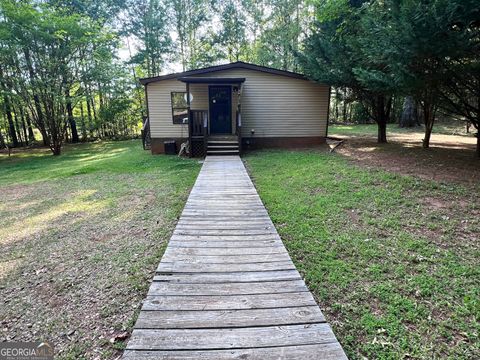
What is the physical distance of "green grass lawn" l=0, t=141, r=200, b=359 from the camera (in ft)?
7.62

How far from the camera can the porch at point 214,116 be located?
10.4m

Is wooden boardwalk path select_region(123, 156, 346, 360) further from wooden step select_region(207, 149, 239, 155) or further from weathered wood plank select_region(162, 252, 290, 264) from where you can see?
wooden step select_region(207, 149, 239, 155)

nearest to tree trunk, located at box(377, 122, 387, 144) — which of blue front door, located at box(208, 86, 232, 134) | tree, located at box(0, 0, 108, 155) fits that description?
blue front door, located at box(208, 86, 232, 134)

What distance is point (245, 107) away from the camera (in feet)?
38.5

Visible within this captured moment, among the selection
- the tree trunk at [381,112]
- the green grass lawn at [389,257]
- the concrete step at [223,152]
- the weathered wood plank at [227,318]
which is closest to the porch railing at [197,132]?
the concrete step at [223,152]

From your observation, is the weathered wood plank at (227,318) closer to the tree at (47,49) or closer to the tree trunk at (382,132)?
the tree trunk at (382,132)

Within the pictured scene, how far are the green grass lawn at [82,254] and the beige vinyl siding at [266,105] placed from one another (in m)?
4.51

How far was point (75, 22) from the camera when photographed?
13.5 m

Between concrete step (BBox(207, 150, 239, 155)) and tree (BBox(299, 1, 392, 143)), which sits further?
concrete step (BBox(207, 150, 239, 155))

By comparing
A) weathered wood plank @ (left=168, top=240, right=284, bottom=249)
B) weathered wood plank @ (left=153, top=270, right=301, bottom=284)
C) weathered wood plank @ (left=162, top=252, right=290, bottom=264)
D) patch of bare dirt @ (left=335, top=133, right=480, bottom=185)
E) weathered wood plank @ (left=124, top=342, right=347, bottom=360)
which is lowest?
weathered wood plank @ (left=124, top=342, right=347, bottom=360)

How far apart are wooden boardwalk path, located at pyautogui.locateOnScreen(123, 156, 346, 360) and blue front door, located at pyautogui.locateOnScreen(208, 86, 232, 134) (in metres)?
8.67

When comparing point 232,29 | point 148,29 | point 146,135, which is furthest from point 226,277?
point 232,29

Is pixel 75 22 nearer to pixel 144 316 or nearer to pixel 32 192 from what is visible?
pixel 32 192

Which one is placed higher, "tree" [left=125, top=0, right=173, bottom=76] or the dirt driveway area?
"tree" [left=125, top=0, right=173, bottom=76]
